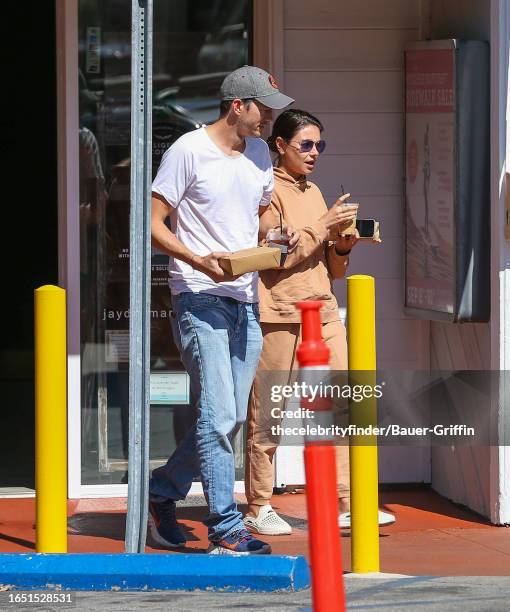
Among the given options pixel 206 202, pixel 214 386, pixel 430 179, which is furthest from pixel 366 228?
pixel 214 386

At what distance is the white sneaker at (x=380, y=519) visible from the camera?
248 inches

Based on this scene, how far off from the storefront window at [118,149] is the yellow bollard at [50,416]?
72.9 inches

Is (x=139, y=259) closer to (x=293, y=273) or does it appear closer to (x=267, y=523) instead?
(x=293, y=273)

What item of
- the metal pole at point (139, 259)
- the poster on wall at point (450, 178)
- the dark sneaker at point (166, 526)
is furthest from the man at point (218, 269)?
the poster on wall at point (450, 178)

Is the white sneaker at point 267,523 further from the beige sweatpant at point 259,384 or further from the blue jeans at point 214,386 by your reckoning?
the blue jeans at point 214,386

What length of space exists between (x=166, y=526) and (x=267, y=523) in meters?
0.53

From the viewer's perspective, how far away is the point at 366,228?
Result: 6.20 meters

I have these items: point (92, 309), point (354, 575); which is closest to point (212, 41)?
point (92, 309)

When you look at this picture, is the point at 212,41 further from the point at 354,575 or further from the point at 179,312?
the point at 354,575

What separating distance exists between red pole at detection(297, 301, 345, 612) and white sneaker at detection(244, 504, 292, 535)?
261 centimetres

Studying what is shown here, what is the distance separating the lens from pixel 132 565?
5098 millimetres

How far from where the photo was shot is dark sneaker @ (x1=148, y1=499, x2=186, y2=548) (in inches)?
235

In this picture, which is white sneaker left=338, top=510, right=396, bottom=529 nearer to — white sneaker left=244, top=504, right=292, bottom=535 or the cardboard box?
white sneaker left=244, top=504, right=292, bottom=535

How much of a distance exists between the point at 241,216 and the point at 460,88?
4.97ft
